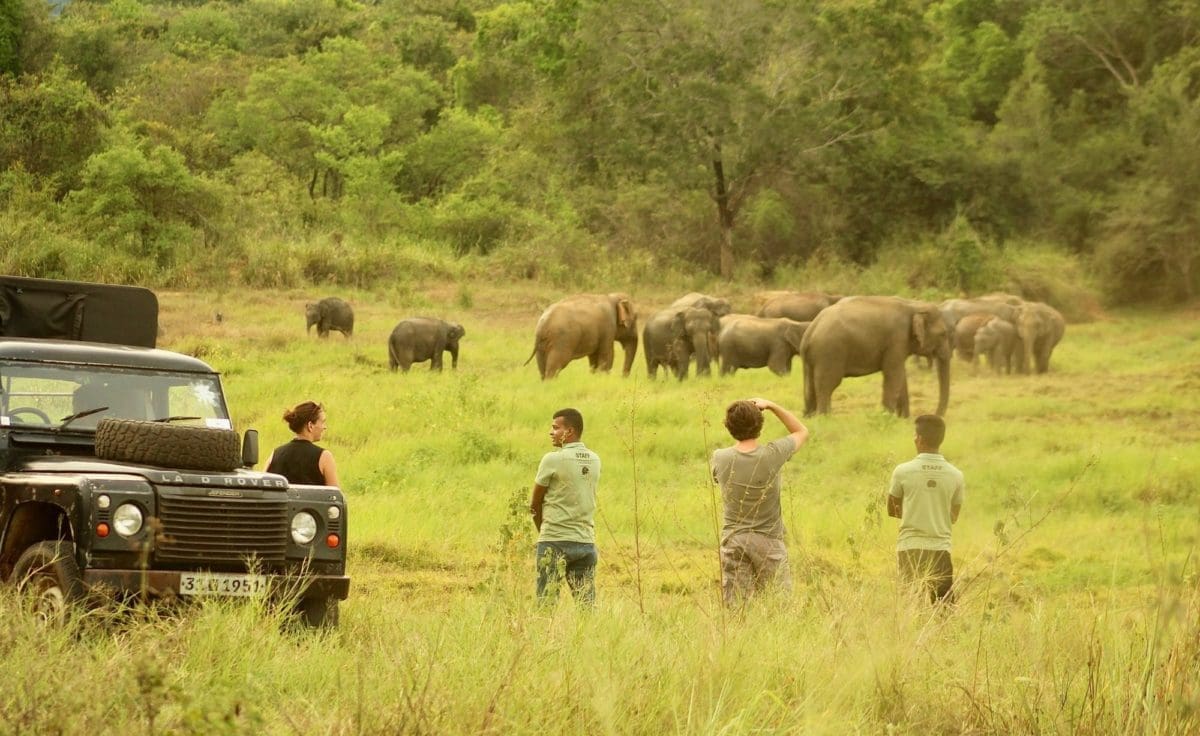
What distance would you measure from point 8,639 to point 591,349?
19.6m

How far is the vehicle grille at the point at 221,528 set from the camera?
275 inches

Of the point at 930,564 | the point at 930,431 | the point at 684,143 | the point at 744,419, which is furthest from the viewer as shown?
the point at 684,143

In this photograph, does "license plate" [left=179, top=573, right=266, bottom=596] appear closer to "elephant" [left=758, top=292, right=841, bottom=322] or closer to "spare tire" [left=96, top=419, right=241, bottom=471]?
"spare tire" [left=96, top=419, right=241, bottom=471]

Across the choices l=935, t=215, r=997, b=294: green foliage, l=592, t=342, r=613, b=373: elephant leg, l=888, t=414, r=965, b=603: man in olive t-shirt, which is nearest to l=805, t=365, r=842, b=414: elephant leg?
l=592, t=342, r=613, b=373: elephant leg

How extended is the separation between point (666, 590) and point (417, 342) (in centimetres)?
1392

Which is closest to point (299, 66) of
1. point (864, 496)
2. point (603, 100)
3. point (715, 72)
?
point (603, 100)

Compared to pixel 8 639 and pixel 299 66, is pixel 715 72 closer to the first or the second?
pixel 299 66

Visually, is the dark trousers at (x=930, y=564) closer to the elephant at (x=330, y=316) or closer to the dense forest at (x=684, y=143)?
the elephant at (x=330, y=316)

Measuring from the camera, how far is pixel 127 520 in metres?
6.86

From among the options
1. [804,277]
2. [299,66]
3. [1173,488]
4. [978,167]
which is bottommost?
[1173,488]

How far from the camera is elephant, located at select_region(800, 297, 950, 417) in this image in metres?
21.0

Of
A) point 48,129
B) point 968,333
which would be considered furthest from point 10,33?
point 968,333

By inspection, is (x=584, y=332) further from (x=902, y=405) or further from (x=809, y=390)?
(x=902, y=405)

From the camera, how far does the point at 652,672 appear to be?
16.9ft
